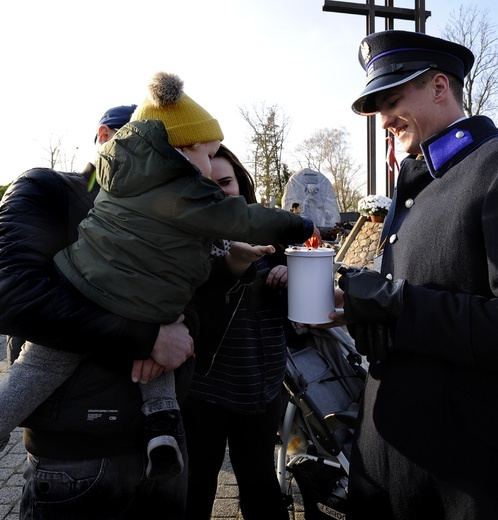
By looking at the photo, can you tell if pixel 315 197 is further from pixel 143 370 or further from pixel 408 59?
pixel 143 370

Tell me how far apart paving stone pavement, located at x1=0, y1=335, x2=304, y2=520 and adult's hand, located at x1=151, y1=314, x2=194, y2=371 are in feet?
5.54

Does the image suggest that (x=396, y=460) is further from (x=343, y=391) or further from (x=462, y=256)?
(x=343, y=391)

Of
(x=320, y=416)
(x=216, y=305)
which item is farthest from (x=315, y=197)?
(x=216, y=305)

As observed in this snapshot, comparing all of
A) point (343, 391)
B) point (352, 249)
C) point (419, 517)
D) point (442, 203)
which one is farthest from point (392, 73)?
point (352, 249)

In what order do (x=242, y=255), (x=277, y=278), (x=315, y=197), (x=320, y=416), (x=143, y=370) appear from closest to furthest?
1. (x=143, y=370)
2. (x=242, y=255)
3. (x=277, y=278)
4. (x=320, y=416)
5. (x=315, y=197)

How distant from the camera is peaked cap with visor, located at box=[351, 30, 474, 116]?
5.14 ft

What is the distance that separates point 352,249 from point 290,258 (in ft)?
31.5

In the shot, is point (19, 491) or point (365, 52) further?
point (19, 491)

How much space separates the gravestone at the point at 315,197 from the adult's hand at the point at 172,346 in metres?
22.6

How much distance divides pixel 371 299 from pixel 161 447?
0.75 meters

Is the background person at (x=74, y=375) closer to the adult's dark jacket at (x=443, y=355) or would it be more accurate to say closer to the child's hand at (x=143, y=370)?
the child's hand at (x=143, y=370)

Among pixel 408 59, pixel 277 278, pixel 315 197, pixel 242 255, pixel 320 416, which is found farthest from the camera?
pixel 315 197

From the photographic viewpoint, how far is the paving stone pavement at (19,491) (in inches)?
115

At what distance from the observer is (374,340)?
1.45m
